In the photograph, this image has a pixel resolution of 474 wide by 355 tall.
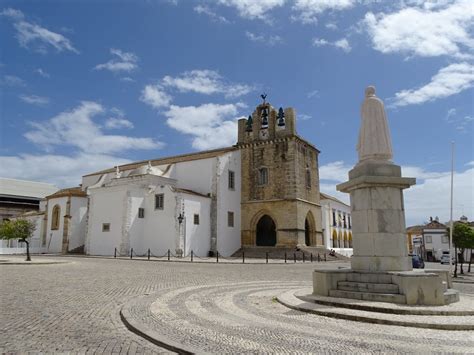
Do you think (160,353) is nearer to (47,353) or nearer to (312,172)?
(47,353)

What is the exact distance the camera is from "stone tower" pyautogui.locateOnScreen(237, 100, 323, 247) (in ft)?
111

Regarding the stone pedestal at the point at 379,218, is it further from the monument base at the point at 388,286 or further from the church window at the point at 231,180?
the church window at the point at 231,180

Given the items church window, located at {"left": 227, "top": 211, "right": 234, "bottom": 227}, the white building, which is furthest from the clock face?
the white building

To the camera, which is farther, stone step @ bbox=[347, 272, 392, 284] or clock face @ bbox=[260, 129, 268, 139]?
clock face @ bbox=[260, 129, 268, 139]

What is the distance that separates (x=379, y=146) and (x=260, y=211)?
1052 inches

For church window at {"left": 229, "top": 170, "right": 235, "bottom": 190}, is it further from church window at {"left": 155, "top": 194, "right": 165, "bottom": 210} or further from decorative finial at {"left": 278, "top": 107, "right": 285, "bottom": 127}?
church window at {"left": 155, "top": 194, "right": 165, "bottom": 210}

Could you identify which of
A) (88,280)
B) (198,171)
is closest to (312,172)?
(198,171)

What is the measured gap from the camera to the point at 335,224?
48.6 m

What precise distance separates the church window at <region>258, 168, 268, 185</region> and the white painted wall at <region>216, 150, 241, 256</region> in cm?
217

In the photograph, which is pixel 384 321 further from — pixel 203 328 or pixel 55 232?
pixel 55 232

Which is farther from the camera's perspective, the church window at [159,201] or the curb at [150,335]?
the church window at [159,201]

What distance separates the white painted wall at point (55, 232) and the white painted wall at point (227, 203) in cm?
1555

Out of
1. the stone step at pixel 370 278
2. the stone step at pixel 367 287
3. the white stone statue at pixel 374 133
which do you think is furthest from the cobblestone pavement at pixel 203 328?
the white stone statue at pixel 374 133

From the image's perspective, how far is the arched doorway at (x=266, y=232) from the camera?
36375 mm
